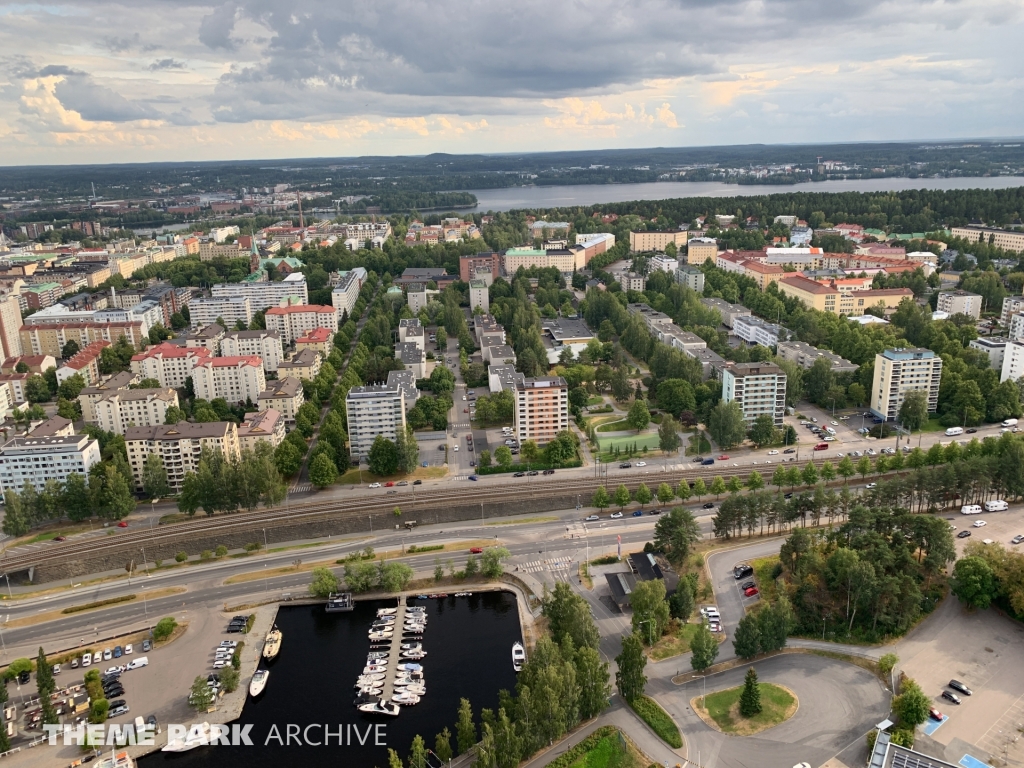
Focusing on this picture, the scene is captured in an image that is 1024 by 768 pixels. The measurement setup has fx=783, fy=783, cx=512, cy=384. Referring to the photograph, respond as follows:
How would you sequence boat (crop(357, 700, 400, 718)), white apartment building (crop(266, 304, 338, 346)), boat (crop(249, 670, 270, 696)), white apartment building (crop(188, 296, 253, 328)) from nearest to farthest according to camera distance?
boat (crop(357, 700, 400, 718)) → boat (crop(249, 670, 270, 696)) → white apartment building (crop(266, 304, 338, 346)) → white apartment building (crop(188, 296, 253, 328))

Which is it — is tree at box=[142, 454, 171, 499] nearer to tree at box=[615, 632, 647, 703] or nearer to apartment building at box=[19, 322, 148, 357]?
tree at box=[615, 632, 647, 703]

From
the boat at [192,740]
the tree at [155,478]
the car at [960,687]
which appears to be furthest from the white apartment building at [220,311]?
the car at [960,687]

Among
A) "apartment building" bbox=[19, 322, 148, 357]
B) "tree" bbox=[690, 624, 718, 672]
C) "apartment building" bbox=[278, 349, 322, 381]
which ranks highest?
"apartment building" bbox=[19, 322, 148, 357]

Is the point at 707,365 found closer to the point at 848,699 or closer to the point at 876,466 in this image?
the point at 876,466

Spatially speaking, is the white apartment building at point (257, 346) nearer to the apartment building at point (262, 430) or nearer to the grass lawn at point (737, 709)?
the apartment building at point (262, 430)

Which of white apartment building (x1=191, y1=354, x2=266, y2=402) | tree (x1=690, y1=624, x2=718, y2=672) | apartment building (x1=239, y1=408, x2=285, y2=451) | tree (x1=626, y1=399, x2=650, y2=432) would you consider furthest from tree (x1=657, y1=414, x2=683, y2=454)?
white apartment building (x1=191, y1=354, x2=266, y2=402)

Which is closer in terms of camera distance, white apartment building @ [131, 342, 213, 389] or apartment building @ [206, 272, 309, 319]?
white apartment building @ [131, 342, 213, 389]

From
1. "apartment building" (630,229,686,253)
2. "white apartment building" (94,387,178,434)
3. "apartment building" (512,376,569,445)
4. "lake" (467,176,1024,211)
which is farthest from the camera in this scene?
"lake" (467,176,1024,211)
